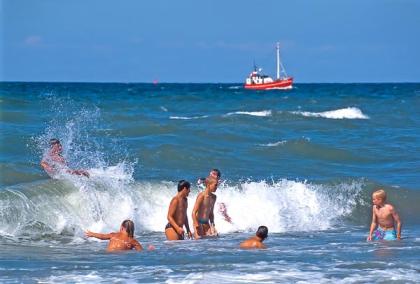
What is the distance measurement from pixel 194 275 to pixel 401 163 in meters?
14.7

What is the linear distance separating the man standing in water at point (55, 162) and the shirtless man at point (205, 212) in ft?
10.8

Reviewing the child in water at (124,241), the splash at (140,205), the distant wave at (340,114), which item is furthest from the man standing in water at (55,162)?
the distant wave at (340,114)

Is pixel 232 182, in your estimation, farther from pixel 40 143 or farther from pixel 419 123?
pixel 419 123

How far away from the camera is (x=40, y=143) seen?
2334 cm

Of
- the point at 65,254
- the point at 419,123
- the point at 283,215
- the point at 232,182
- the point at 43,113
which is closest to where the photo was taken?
the point at 65,254

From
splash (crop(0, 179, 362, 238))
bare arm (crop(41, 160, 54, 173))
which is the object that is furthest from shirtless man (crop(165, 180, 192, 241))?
bare arm (crop(41, 160, 54, 173))

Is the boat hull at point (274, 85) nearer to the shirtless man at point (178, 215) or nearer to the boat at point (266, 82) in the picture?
the boat at point (266, 82)

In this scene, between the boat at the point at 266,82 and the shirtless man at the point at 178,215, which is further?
the boat at the point at 266,82

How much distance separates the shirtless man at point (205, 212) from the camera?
533 inches

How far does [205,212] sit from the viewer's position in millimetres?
13656

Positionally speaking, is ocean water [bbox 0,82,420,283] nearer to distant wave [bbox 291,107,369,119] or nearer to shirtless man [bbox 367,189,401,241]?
Answer: shirtless man [bbox 367,189,401,241]

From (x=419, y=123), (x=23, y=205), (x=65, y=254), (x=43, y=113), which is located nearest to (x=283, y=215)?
(x=23, y=205)

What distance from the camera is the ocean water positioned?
10.4 m

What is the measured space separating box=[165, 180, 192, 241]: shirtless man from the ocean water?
0.29m
